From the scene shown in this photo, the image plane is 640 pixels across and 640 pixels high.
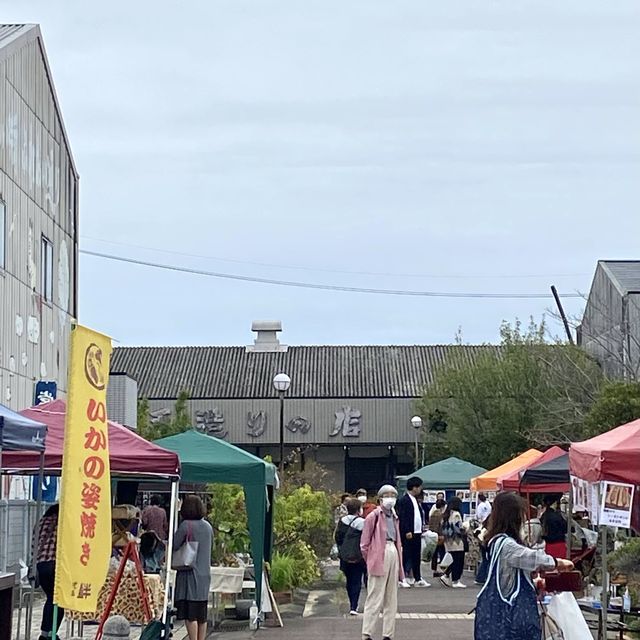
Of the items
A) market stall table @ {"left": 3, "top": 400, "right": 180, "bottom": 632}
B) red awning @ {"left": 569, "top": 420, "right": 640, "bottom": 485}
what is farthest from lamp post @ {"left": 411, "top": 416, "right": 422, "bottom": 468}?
red awning @ {"left": 569, "top": 420, "right": 640, "bottom": 485}

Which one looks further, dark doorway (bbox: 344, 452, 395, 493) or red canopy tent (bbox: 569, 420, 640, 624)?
dark doorway (bbox: 344, 452, 395, 493)

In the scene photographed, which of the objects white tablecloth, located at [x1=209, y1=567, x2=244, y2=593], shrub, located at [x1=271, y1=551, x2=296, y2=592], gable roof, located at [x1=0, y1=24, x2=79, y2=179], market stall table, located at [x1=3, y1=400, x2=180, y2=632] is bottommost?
shrub, located at [x1=271, y1=551, x2=296, y2=592]

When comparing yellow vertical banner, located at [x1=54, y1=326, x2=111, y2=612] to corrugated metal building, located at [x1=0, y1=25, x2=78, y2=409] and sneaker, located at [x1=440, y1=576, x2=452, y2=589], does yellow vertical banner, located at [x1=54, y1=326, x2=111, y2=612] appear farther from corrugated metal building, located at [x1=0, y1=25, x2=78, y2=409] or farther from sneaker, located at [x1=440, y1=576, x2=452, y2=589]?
sneaker, located at [x1=440, y1=576, x2=452, y2=589]

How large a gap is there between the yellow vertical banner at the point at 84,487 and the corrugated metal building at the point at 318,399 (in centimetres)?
4089

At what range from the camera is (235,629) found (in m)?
17.9

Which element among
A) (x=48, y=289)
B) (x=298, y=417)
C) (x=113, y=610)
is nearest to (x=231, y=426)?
(x=298, y=417)

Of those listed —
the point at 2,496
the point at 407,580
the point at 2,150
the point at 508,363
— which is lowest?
the point at 407,580

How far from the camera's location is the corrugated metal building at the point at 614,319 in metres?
37.8

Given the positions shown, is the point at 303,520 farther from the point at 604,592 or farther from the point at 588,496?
the point at 588,496

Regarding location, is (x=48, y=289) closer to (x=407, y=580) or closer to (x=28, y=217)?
(x=28, y=217)

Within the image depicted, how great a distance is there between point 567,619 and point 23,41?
65.5 ft

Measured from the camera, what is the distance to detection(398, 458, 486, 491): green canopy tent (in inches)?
1342

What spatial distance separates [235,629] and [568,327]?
30412mm

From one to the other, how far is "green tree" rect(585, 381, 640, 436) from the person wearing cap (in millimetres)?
9457
